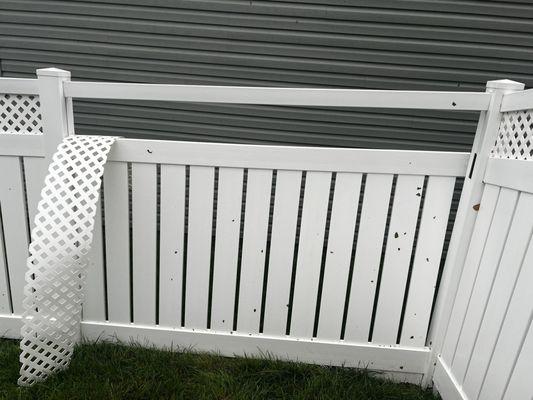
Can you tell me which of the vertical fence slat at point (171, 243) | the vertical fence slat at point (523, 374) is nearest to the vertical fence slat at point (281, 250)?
the vertical fence slat at point (171, 243)

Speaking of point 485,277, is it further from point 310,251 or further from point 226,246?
point 226,246

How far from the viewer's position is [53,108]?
1502mm

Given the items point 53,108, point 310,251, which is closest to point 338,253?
point 310,251

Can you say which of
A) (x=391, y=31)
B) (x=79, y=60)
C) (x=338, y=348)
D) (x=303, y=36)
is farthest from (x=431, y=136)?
(x=79, y=60)

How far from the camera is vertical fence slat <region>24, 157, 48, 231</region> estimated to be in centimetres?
161

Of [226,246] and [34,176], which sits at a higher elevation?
[34,176]

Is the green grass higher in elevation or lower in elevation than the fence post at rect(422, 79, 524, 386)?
lower

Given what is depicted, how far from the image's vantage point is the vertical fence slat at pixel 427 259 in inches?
59.3

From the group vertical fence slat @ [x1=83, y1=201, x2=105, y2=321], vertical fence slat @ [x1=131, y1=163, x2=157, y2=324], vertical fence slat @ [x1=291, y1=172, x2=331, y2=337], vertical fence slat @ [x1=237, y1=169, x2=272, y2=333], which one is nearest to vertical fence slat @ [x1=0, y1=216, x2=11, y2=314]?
vertical fence slat @ [x1=83, y1=201, x2=105, y2=321]

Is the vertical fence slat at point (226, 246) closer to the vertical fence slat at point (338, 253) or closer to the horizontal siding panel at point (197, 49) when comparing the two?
the vertical fence slat at point (338, 253)

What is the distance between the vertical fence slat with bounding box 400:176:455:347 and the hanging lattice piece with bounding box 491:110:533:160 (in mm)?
218

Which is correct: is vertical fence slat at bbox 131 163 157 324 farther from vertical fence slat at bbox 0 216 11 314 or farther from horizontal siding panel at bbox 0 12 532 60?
horizontal siding panel at bbox 0 12 532 60

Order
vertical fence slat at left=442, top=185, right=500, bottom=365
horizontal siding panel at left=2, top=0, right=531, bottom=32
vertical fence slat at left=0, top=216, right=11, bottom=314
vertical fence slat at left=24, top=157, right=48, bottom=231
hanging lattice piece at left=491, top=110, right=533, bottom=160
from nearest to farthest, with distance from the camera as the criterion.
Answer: hanging lattice piece at left=491, top=110, right=533, bottom=160 < vertical fence slat at left=442, top=185, right=500, bottom=365 < vertical fence slat at left=24, top=157, right=48, bottom=231 < vertical fence slat at left=0, top=216, right=11, bottom=314 < horizontal siding panel at left=2, top=0, right=531, bottom=32

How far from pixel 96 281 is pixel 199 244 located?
21.8 inches
